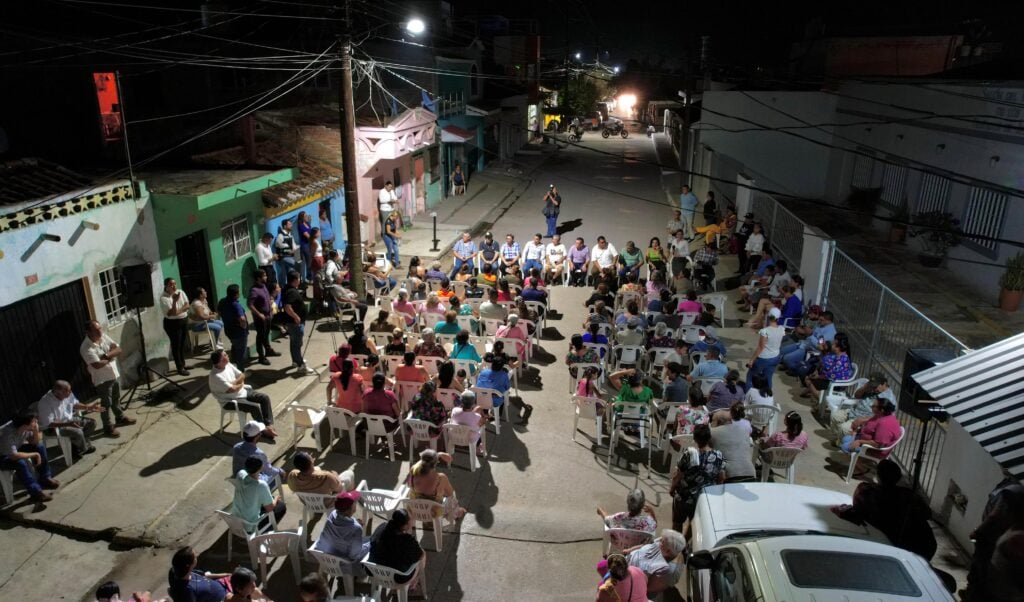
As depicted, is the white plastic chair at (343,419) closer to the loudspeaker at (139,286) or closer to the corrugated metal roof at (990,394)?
the loudspeaker at (139,286)

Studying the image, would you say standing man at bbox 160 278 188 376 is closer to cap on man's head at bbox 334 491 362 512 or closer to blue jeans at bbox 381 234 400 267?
cap on man's head at bbox 334 491 362 512

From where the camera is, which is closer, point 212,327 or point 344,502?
point 344,502

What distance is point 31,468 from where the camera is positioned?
7336 millimetres

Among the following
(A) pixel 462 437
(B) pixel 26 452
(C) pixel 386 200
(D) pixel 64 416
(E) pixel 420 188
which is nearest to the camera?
(B) pixel 26 452

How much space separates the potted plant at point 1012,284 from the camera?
43.5 ft

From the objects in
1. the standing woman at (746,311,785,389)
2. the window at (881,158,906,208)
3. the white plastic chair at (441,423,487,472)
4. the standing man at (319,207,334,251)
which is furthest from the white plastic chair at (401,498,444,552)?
the window at (881,158,906,208)

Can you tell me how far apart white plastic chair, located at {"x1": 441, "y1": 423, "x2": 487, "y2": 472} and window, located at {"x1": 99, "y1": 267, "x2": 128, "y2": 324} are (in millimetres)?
5430

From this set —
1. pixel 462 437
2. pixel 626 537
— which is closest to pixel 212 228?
pixel 462 437

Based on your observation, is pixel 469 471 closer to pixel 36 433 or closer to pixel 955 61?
pixel 36 433

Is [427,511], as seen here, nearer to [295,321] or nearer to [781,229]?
[295,321]

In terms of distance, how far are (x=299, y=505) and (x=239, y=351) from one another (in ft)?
13.3

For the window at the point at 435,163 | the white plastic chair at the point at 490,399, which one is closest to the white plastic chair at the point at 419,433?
the white plastic chair at the point at 490,399

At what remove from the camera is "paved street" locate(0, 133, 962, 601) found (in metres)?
6.41

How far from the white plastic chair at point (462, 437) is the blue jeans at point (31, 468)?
176 inches
